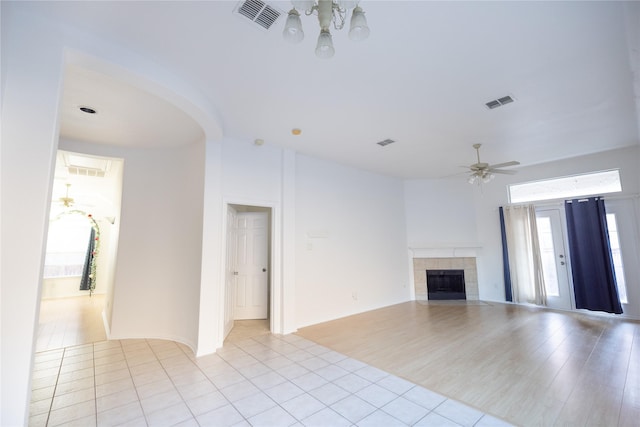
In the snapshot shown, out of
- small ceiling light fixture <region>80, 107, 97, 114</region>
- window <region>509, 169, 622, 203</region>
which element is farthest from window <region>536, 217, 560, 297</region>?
small ceiling light fixture <region>80, 107, 97, 114</region>

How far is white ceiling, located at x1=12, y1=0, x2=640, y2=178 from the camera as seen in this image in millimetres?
2037

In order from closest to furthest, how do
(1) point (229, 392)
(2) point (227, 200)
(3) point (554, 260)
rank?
(1) point (229, 392) < (2) point (227, 200) < (3) point (554, 260)

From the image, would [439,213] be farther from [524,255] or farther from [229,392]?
[229,392]

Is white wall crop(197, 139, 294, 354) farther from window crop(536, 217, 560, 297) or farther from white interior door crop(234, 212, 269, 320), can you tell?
window crop(536, 217, 560, 297)

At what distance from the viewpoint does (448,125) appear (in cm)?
396

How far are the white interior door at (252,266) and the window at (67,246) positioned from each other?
6682 millimetres

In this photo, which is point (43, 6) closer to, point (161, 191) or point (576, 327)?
point (161, 191)

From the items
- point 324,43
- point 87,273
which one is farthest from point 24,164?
point 87,273

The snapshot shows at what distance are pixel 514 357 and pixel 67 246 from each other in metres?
11.5

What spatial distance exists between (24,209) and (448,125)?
4611 millimetres

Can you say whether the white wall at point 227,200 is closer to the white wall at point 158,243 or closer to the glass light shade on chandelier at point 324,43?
the white wall at point 158,243

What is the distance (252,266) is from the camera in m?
5.30

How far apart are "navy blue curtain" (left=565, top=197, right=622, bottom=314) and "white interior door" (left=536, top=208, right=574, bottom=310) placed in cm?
20

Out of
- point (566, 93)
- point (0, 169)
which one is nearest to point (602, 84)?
point (566, 93)
